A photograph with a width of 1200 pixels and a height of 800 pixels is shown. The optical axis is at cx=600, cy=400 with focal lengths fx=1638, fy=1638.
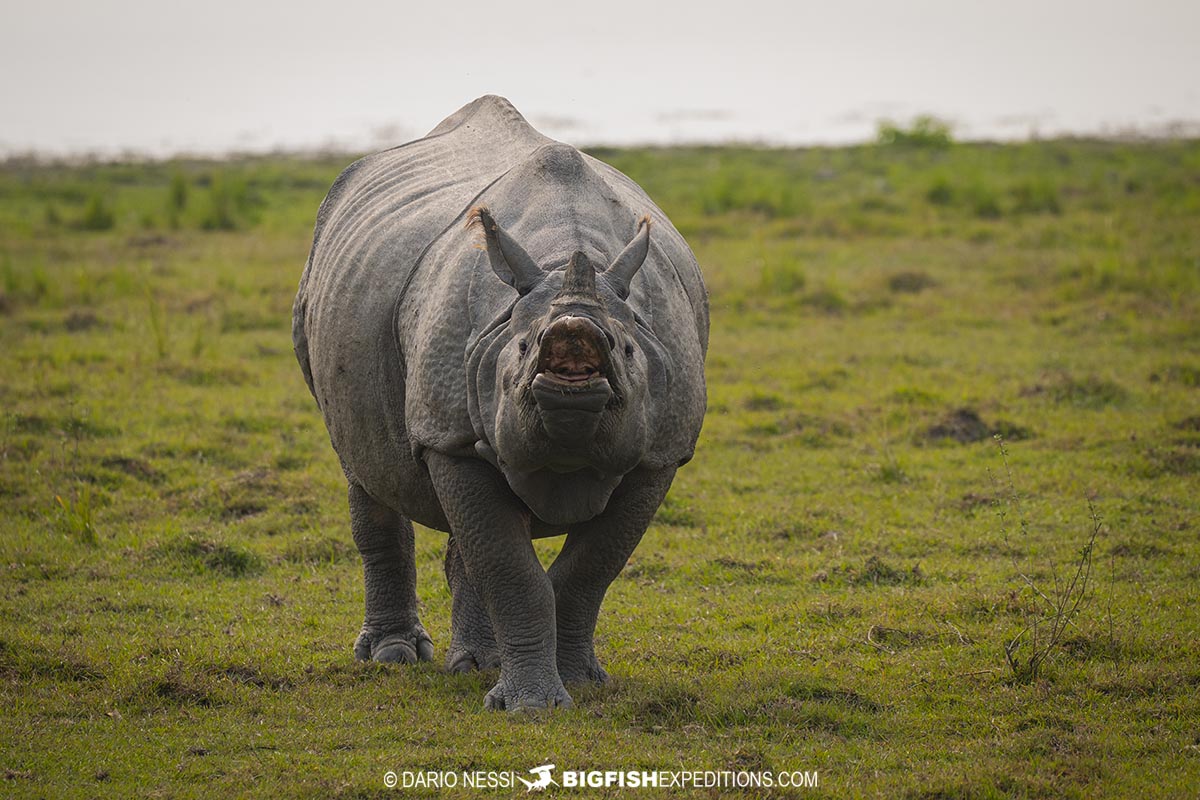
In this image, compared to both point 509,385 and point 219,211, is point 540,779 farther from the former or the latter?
point 219,211

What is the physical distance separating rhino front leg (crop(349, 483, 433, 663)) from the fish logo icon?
1.63 metres

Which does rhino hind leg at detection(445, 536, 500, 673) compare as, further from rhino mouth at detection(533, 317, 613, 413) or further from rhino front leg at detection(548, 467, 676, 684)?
rhino mouth at detection(533, 317, 613, 413)

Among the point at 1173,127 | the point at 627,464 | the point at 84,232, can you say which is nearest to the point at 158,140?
the point at 84,232

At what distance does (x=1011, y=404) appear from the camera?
35.5ft

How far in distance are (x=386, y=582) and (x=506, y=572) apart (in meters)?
1.29

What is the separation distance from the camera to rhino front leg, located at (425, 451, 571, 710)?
5.66 m

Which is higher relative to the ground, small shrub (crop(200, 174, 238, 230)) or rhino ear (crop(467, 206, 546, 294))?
rhino ear (crop(467, 206, 546, 294))

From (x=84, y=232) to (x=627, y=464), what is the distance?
14.1 m

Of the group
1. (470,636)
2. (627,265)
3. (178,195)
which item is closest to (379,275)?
(627,265)

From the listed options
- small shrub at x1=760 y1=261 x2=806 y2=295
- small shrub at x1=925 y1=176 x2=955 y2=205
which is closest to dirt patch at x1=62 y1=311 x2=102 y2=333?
small shrub at x1=760 y1=261 x2=806 y2=295

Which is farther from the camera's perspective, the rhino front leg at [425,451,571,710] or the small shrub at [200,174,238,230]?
the small shrub at [200,174,238,230]

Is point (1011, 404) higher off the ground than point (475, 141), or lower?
lower

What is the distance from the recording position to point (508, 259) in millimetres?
5281

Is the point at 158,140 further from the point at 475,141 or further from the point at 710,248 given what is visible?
the point at 475,141
